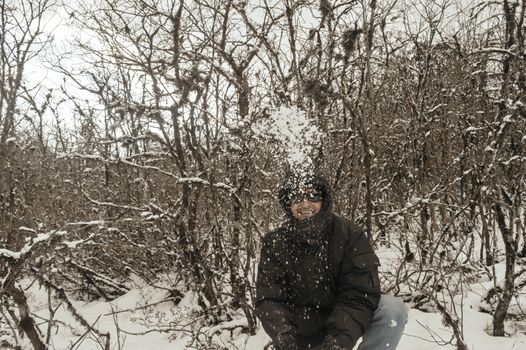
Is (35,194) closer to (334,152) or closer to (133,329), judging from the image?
(133,329)

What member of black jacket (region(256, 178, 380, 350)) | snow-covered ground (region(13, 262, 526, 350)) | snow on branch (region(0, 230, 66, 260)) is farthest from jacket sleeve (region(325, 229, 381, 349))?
snow on branch (region(0, 230, 66, 260))

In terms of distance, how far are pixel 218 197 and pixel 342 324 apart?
154 inches

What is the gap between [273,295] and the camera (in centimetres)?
260

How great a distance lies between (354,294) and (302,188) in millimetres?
618

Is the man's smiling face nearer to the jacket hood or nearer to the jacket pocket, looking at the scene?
the jacket hood

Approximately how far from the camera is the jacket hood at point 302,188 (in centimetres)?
259

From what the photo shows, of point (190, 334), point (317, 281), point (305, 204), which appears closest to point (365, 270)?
point (317, 281)

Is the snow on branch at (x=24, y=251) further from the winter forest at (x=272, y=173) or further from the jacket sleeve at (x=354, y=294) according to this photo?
the jacket sleeve at (x=354, y=294)

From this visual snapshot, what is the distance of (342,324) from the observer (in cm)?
232

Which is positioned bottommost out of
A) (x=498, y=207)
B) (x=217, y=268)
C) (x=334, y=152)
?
(x=217, y=268)

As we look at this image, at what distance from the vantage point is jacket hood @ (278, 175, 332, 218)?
259 centimetres

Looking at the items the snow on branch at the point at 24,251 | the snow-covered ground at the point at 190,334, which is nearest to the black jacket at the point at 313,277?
the snow-covered ground at the point at 190,334

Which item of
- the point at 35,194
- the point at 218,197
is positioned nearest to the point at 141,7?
the point at 218,197

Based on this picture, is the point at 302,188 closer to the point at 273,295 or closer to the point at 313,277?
the point at 313,277
